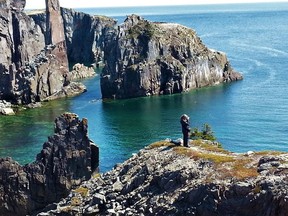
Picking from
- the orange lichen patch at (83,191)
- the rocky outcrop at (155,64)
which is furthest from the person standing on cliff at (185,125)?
the rocky outcrop at (155,64)

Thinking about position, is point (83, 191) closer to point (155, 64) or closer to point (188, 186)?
point (188, 186)

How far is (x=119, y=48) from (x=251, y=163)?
398 ft

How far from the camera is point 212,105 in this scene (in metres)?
141

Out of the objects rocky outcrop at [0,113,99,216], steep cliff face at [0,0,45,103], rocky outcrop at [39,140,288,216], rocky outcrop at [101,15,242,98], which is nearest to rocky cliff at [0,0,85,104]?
steep cliff face at [0,0,45,103]

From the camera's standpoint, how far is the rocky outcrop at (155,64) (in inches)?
6368

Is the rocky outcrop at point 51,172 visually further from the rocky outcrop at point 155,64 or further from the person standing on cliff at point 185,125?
the rocky outcrop at point 155,64

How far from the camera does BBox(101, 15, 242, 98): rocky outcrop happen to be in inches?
6368

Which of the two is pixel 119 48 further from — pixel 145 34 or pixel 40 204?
pixel 40 204

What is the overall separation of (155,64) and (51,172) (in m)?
102

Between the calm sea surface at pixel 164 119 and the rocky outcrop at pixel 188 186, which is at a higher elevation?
the rocky outcrop at pixel 188 186

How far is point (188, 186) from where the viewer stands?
4784cm

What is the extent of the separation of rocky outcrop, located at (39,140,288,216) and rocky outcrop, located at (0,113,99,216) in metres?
8.07

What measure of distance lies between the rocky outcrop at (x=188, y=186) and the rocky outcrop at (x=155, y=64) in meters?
104

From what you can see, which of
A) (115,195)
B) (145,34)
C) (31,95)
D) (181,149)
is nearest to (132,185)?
(115,195)
